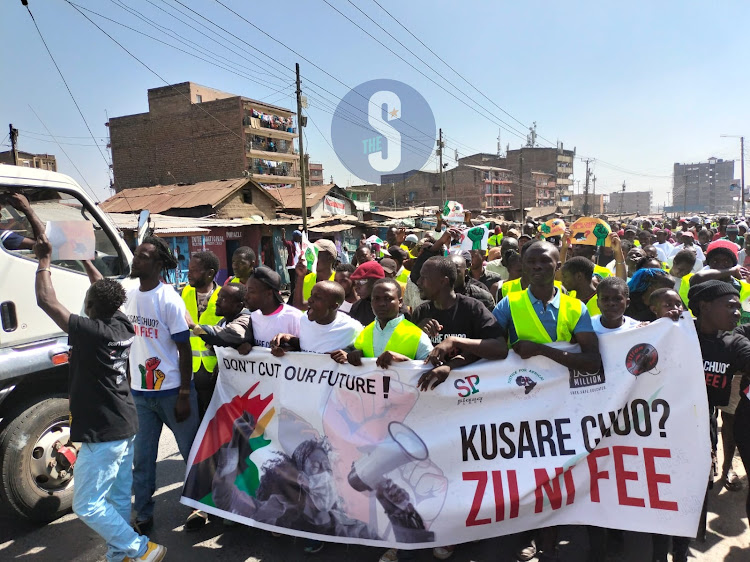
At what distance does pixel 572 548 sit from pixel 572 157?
113 meters

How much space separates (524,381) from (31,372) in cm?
347

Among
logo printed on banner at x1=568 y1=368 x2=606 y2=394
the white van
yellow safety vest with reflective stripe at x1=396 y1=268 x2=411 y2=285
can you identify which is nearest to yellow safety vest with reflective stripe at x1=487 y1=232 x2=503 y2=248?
yellow safety vest with reflective stripe at x1=396 y1=268 x2=411 y2=285

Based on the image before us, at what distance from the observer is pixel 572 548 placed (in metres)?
3.28

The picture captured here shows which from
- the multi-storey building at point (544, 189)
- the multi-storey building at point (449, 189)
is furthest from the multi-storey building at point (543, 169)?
the multi-storey building at point (449, 189)

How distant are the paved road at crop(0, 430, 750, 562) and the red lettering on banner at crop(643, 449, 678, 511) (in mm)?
544

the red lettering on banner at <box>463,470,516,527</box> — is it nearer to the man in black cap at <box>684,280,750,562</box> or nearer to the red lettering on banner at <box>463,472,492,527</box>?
the red lettering on banner at <box>463,472,492,527</box>

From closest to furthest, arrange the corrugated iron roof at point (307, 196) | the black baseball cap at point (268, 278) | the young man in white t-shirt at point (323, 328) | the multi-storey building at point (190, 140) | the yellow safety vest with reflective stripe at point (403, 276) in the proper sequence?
1. the young man in white t-shirt at point (323, 328)
2. the black baseball cap at point (268, 278)
3. the yellow safety vest with reflective stripe at point (403, 276)
4. the corrugated iron roof at point (307, 196)
5. the multi-storey building at point (190, 140)

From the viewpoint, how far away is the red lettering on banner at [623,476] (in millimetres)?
2945

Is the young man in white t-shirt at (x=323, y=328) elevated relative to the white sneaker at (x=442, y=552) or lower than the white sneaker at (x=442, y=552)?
elevated

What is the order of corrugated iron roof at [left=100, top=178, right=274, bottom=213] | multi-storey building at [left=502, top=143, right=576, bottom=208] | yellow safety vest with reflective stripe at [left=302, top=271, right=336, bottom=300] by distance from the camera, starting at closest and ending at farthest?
yellow safety vest with reflective stripe at [left=302, top=271, right=336, bottom=300]
corrugated iron roof at [left=100, top=178, right=274, bottom=213]
multi-storey building at [left=502, top=143, right=576, bottom=208]

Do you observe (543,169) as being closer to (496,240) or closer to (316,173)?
(316,173)

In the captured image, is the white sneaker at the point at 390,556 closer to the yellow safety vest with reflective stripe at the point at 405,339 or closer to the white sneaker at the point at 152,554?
the yellow safety vest with reflective stripe at the point at 405,339

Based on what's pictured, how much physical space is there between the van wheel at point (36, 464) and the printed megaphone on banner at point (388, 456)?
2357mm

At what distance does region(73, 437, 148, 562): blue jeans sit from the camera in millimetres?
2898
